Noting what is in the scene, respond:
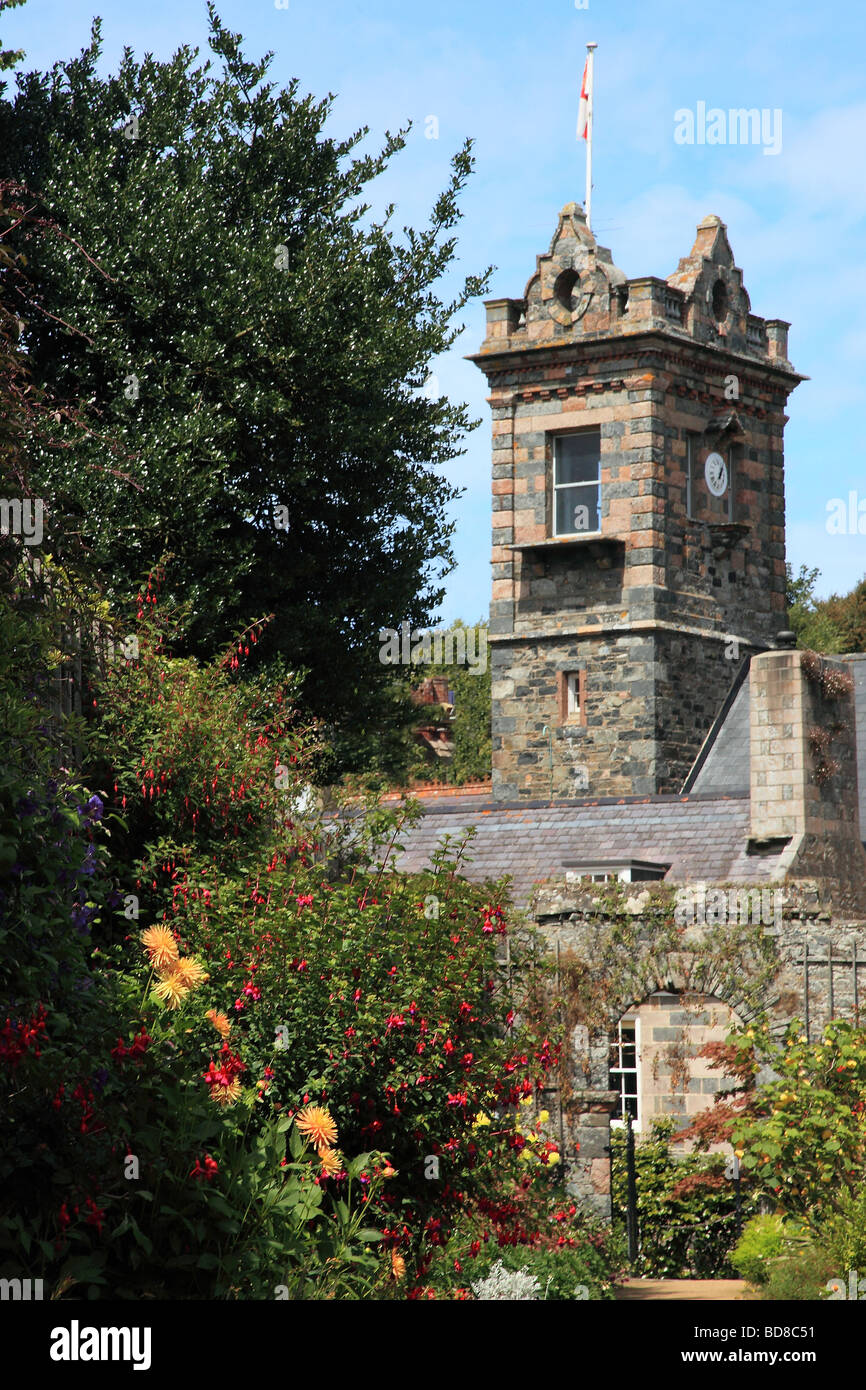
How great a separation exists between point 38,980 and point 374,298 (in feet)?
37.0

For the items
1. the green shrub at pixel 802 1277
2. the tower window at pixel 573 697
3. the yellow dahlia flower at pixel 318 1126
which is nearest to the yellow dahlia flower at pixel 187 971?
the yellow dahlia flower at pixel 318 1126

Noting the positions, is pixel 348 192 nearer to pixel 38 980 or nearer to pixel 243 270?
pixel 243 270

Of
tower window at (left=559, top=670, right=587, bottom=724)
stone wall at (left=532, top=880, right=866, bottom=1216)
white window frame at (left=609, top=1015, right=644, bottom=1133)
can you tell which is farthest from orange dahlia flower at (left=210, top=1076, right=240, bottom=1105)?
tower window at (left=559, top=670, right=587, bottom=724)

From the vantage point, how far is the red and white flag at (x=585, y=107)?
30894mm

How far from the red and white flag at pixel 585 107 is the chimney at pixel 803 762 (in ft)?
42.2

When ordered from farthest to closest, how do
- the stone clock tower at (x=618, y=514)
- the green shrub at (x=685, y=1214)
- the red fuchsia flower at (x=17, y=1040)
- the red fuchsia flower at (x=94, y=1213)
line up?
the stone clock tower at (x=618, y=514)
the green shrub at (x=685, y=1214)
the red fuchsia flower at (x=94, y=1213)
the red fuchsia flower at (x=17, y=1040)

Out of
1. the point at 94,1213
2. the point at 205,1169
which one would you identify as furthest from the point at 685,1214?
the point at 94,1213

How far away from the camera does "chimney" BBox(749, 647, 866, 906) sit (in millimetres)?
22094

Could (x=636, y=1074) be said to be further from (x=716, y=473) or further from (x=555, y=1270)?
(x=716, y=473)

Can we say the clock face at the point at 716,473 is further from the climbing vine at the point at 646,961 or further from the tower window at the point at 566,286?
the climbing vine at the point at 646,961

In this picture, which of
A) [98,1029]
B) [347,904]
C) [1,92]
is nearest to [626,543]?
[1,92]

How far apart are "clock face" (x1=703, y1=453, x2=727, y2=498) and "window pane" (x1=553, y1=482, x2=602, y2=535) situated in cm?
216

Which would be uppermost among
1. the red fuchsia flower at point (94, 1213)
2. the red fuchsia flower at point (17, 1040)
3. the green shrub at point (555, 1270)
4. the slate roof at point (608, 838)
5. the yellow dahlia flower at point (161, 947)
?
the slate roof at point (608, 838)

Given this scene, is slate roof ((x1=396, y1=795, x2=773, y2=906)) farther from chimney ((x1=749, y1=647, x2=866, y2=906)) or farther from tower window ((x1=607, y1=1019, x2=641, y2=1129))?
tower window ((x1=607, y1=1019, x2=641, y2=1129))
